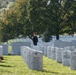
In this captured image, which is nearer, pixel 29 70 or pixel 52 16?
pixel 29 70

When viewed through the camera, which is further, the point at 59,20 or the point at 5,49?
the point at 59,20

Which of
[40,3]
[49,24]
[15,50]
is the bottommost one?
[15,50]

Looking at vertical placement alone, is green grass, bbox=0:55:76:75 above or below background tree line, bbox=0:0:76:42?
below

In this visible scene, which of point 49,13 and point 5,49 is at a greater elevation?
point 49,13

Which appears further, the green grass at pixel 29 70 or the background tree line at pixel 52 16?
the background tree line at pixel 52 16

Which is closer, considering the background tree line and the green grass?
the green grass

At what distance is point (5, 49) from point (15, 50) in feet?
3.75

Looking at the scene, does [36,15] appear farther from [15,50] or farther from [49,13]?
[15,50]

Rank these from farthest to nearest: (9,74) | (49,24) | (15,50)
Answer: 1. (49,24)
2. (15,50)
3. (9,74)

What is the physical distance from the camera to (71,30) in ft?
171

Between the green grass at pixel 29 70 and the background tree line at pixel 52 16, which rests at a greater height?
the background tree line at pixel 52 16

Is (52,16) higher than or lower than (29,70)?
higher

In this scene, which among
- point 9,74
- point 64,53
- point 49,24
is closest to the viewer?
point 9,74

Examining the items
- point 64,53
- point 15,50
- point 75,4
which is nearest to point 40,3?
point 75,4
